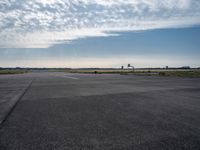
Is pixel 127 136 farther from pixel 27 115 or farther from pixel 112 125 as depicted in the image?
pixel 27 115

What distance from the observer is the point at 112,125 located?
495 cm

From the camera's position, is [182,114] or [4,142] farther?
[182,114]

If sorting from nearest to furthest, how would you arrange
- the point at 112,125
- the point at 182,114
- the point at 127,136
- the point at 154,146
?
the point at 154,146 < the point at 127,136 < the point at 112,125 < the point at 182,114

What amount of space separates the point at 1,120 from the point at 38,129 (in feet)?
5.78

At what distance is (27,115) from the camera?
6.26 m

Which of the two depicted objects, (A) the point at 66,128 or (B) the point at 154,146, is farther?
(A) the point at 66,128

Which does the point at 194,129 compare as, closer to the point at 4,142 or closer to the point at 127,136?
the point at 127,136

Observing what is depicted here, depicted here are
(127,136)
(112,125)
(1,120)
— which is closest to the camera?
(127,136)

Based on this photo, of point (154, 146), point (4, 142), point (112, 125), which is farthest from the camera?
point (112, 125)

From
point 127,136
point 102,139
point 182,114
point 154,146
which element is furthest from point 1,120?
point 182,114

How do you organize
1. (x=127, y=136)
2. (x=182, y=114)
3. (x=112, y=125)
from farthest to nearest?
(x=182, y=114), (x=112, y=125), (x=127, y=136)

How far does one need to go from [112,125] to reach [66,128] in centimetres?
131

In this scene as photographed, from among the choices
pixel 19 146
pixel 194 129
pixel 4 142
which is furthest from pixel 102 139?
pixel 194 129

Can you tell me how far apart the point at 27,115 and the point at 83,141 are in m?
3.31
